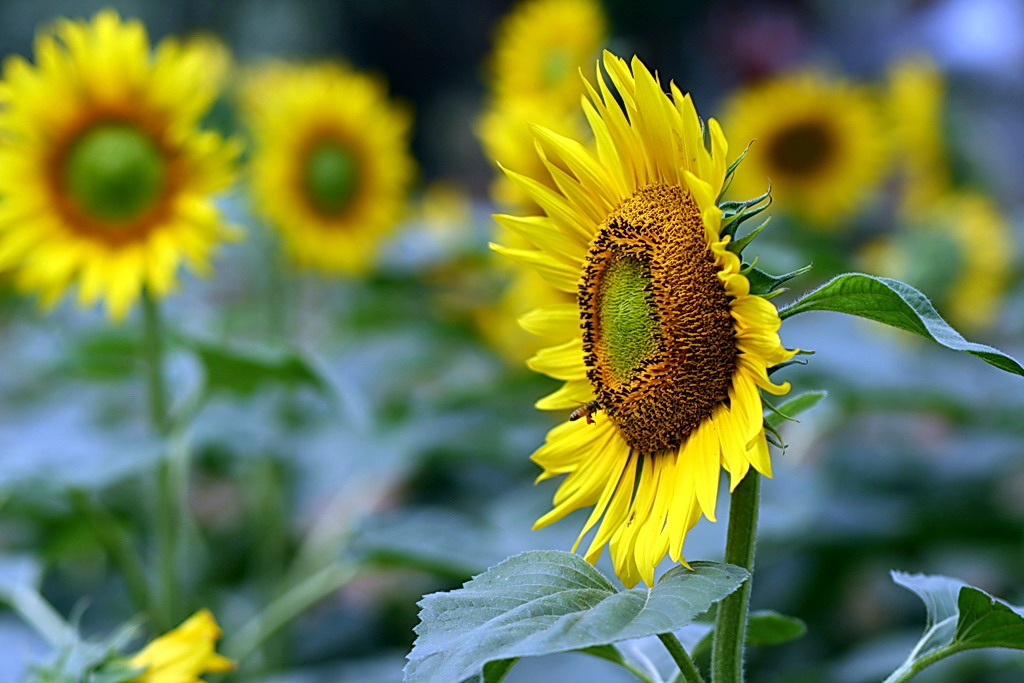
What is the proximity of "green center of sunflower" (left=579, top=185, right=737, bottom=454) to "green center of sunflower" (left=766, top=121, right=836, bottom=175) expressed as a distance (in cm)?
136

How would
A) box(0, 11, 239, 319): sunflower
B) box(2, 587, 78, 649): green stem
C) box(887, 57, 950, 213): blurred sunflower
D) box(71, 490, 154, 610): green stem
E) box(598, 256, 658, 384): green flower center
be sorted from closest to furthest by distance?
box(598, 256, 658, 384): green flower center < box(2, 587, 78, 649): green stem < box(71, 490, 154, 610): green stem < box(0, 11, 239, 319): sunflower < box(887, 57, 950, 213): blurred sunflower

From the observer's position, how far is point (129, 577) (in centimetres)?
94

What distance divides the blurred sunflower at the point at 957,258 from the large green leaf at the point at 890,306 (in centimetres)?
116

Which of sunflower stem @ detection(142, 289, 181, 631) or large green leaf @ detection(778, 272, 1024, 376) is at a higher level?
sunflower stem @ detection(142, 289, 181, 631)

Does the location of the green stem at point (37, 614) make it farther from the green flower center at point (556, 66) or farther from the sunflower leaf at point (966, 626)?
the green flower center at point (556, 66)

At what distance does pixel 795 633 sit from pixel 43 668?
394mm

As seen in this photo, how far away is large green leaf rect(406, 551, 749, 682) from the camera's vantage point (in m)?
0.42

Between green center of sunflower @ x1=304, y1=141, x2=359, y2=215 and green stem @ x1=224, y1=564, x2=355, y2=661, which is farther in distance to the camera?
green center of sunflower @ x1=304, y1=141, x2=359, y2=215

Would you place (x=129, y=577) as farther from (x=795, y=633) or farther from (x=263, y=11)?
(x=263, y=11)

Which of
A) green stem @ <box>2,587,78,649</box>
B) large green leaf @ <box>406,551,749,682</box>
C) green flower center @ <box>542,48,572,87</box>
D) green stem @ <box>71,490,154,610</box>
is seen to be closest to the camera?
large green leaf @ <box>406,551,749,682</box>

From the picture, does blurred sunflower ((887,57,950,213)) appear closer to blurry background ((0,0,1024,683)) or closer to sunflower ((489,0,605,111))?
blurry background ((0,0,1024,683))

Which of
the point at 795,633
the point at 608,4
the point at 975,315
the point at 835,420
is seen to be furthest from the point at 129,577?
the point at 608,4

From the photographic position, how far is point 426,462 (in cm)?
144

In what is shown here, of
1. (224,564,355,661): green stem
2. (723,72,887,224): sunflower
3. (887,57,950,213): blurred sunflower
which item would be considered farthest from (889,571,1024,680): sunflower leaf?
(887,57,950,213): blurred sunflower
